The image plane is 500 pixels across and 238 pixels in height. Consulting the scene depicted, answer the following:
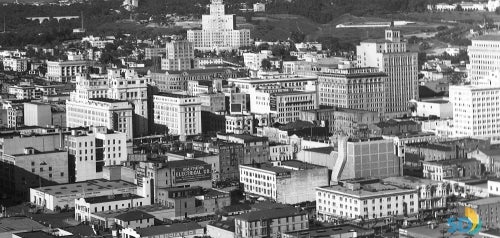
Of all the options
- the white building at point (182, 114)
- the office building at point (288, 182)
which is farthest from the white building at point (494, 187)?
the white building at point (182, 114)

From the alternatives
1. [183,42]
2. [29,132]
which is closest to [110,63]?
[183,42]

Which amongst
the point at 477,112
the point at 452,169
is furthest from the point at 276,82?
the point at 452,169

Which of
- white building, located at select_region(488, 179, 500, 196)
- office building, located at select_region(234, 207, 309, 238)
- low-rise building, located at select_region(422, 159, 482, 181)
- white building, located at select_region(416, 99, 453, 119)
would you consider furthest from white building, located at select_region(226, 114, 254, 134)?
office building, located at select_region(234, 207, 309, 238)

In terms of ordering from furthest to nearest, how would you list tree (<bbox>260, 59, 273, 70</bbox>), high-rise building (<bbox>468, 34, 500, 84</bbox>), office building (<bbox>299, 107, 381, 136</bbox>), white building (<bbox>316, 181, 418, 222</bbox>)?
1. tree (<bbox>260, 59, 273, 70</bbox>)
2. high-rise building (<bbox>468, 34, 500, 84</bbox>)
3. office building (<bbox>299, 107, 381, 136</bbox>)
4. white building (<bbox>316, 181, 418, 222</bbox>)

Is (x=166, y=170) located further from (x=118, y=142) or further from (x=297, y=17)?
(x=297, y=17)

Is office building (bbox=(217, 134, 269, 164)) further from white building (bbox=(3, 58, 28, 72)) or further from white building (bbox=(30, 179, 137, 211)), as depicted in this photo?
white building (bbox=(3, 58, 28, 72))
